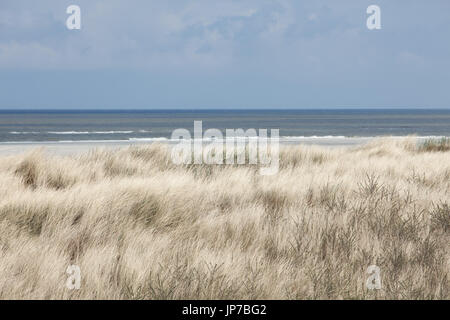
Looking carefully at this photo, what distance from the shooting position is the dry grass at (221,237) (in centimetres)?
385

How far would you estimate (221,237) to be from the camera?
510cm

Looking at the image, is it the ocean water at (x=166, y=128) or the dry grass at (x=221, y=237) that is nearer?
the dry grass at (x=221, y=237)

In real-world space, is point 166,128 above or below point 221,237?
below

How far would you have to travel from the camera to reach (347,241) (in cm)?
484

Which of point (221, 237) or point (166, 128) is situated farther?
point (166, 128)

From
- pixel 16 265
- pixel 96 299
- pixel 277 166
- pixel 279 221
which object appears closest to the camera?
pixel 96 299

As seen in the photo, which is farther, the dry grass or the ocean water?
the ocean water

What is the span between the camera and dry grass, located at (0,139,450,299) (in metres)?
3.85

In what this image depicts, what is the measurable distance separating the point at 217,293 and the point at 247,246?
4.23ft

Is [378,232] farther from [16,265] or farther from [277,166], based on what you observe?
[277,166]

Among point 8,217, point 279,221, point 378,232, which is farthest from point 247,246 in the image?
point 8,217

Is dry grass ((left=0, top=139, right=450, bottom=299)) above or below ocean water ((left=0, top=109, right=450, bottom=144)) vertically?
above

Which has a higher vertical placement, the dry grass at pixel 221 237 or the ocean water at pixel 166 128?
the dry grass at pixel 221 237

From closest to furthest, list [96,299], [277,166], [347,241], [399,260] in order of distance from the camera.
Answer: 1. [96,299]
2. [399,260]
3. [347,241]
4. [277,166]
